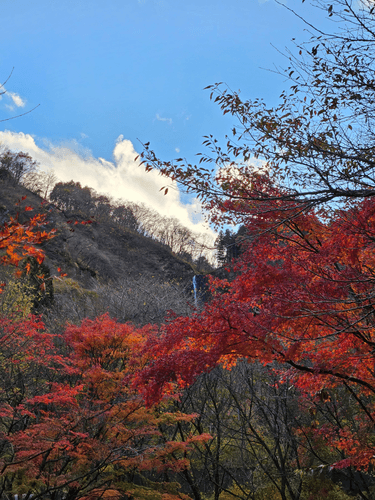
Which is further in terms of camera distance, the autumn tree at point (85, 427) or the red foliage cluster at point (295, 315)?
the autumn tree at point (85, 427)

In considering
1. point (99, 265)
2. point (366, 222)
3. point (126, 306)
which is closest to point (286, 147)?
point (366, 222)

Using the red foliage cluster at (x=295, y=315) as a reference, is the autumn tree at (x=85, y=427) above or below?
below

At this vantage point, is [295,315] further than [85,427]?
No

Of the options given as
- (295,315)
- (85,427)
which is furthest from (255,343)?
(85,427)

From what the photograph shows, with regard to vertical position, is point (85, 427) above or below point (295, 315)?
below

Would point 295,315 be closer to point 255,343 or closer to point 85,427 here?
point 255,343

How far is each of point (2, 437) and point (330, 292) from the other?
6.17 meters

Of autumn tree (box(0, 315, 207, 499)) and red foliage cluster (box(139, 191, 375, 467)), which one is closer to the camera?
red foliage cluster (box(139, 191, 375, 467))

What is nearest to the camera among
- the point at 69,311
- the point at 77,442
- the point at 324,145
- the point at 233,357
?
the point at 324,145

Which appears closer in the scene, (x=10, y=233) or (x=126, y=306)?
(x=10, y=233)

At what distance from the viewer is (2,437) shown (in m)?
5.49

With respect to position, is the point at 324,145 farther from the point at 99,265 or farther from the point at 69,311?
the point at 99,265

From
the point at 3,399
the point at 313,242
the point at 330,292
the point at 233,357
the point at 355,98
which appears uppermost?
the point at 355,98

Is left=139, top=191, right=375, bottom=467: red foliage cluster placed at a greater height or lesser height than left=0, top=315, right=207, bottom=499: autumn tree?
greater
